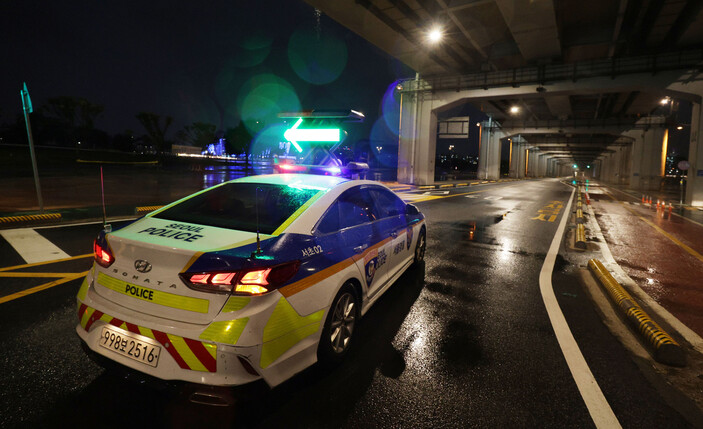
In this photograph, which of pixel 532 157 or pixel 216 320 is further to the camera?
pixel 532 157

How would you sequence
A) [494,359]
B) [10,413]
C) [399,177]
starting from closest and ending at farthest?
[10,413] < [494,359] < [399,177]

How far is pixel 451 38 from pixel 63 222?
21488 mm

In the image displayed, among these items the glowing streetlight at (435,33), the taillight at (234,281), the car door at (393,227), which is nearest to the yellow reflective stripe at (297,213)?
the taillight at (234,281)

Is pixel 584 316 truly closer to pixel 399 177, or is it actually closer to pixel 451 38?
pixel 451 38

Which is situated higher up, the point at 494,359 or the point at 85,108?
the point at 85,108

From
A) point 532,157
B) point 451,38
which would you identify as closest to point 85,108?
point 451,38

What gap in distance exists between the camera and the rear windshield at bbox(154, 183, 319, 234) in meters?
2.86

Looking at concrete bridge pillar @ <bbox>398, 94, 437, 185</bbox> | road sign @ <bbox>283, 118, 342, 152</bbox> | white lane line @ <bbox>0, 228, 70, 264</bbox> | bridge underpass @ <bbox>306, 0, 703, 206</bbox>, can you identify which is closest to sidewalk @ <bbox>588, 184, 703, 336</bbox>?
white lane line @ <bbox>0, 228, 70, 264</bbox>

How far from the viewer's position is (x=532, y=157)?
9175 centimetres

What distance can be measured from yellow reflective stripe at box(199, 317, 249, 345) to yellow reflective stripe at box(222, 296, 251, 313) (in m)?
0.07

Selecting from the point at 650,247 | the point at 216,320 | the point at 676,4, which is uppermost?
the point at 676,4

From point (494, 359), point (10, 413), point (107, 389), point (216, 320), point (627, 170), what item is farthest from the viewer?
point (627, 170)

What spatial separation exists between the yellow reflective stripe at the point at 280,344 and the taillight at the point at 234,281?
33cm

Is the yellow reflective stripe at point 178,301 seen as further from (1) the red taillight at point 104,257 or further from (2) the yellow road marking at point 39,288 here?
(2) the yellow road marking at point 39,288
